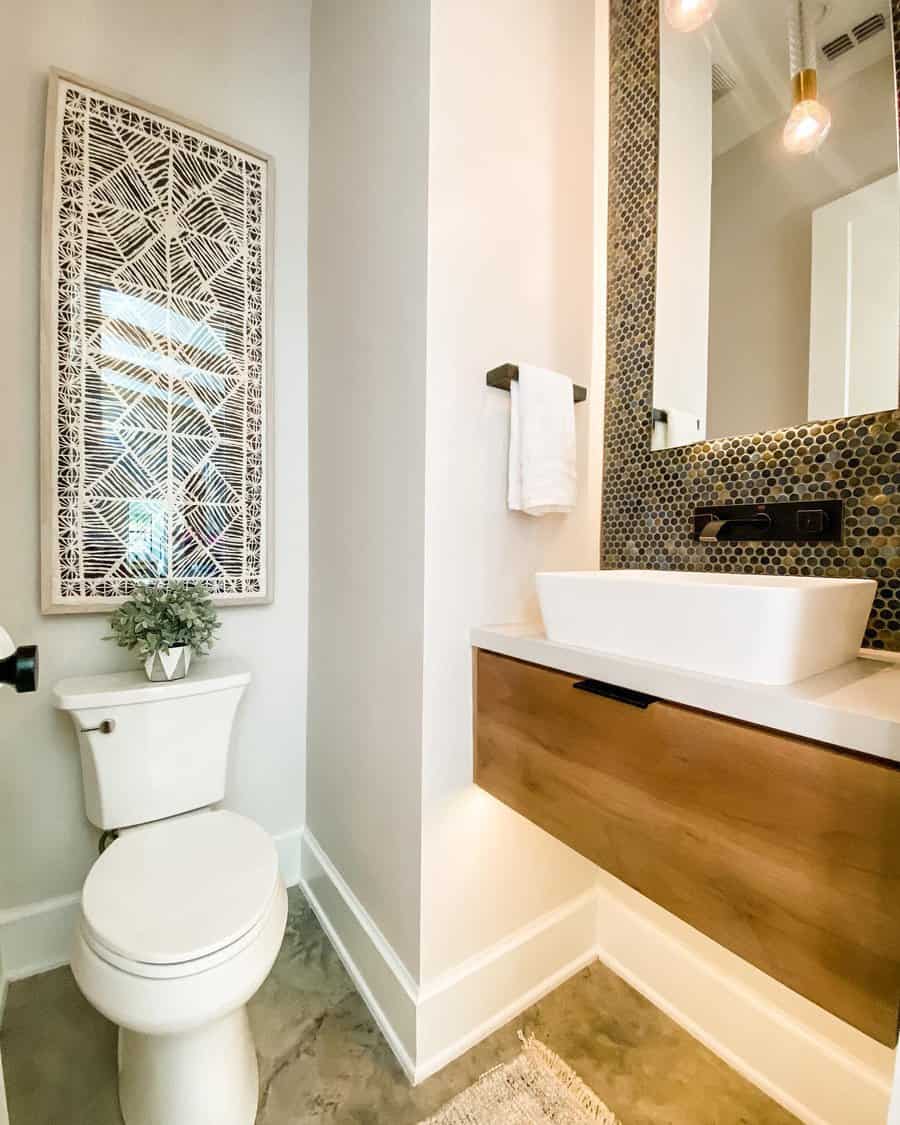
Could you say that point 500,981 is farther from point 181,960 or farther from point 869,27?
point 869,27

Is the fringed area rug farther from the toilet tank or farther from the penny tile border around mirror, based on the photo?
the penny tile border around mirror

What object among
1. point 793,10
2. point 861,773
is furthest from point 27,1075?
point 793,10

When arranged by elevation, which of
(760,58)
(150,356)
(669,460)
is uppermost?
(760,58)

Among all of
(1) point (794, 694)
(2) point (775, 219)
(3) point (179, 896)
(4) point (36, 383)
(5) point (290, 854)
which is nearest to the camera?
(1) point (794, 694)

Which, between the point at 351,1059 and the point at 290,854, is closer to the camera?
the point at 351,1059

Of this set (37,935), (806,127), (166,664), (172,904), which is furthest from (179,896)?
(806,127)

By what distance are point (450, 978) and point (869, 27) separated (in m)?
2.13

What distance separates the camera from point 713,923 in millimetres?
737

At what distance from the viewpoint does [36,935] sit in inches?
50.6

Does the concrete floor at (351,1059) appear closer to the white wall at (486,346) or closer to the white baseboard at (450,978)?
the white baseboard at (450,978)

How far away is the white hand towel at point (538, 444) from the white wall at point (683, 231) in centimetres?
32

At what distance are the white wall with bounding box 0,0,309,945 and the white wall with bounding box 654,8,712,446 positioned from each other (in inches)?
43.1

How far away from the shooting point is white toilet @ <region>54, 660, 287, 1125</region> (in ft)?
2.66

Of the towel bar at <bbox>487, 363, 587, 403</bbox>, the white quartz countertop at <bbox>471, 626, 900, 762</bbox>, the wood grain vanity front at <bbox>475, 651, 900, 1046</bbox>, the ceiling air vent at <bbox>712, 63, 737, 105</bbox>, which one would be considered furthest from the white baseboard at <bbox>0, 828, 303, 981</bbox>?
the ceiling air vent at <bbox>712, 63, 737, 105</bbox>
